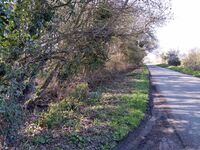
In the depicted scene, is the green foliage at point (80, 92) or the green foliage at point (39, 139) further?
the green foliage at point (80, 92)

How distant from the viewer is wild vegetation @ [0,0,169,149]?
7.45 meters

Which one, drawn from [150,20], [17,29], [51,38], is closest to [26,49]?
[17,29]

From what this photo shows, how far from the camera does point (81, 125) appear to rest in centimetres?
978

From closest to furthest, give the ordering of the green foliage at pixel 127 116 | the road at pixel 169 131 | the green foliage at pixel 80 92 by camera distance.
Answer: the road at pixel 169 131 < the green foliage at pixel 127 116 < the green foliage at pixel 80 92

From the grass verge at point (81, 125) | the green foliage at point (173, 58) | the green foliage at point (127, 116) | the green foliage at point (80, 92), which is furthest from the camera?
the green foliage at point (173, 58)

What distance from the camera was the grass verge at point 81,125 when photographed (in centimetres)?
818

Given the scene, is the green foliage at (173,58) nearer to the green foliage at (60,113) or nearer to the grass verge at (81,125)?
the grass verge at (81,125)

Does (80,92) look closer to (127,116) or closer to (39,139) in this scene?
(127,116)

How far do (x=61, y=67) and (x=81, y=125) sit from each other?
4165 millimetres

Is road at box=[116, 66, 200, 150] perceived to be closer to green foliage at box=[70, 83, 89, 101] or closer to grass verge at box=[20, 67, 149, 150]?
grass verge at box=[20, 67, 149, 150]

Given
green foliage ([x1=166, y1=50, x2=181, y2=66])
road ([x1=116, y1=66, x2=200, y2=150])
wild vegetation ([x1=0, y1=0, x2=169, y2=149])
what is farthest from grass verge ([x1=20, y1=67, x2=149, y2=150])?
green foliage ([x1=166, y1=50, x2=181, y2=66])

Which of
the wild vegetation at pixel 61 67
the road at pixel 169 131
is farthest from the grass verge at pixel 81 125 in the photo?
the road at pixel 169 131

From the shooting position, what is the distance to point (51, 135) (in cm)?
861

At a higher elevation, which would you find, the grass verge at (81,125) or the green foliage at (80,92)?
the green foliage at (80,92)
